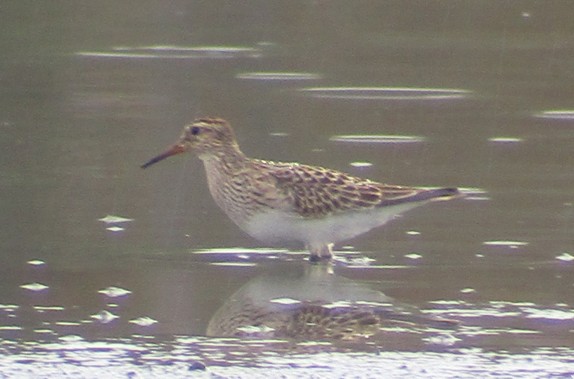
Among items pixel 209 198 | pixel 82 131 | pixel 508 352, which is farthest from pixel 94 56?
pixel 508 352

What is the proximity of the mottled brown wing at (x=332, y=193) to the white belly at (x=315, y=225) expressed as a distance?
1.7 inches

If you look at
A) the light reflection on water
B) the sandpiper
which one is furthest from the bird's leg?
the light reflection on water

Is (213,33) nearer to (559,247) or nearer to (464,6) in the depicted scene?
(464,6)

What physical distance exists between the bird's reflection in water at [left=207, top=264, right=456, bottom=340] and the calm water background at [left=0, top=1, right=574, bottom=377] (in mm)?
120

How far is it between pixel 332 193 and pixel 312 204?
0.15 metres

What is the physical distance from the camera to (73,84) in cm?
1298

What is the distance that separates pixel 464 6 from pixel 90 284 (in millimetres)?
10186

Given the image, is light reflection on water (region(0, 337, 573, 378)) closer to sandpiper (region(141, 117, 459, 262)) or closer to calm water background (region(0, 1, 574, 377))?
calm water background (region(0, 1, 574, 377))

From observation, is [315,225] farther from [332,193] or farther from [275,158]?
[275,158]

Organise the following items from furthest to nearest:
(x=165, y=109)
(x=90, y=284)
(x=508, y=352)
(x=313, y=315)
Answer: (x=165, y=109)
(x=90, y=284)
(x=313, y=315)
(x=508, y=352)

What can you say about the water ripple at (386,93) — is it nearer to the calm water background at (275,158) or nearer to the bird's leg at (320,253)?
the calm water background at (275,158)

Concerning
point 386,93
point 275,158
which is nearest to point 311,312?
point 275,158

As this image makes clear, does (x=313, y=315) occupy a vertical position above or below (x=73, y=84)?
below

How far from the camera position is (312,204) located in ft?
27.9
